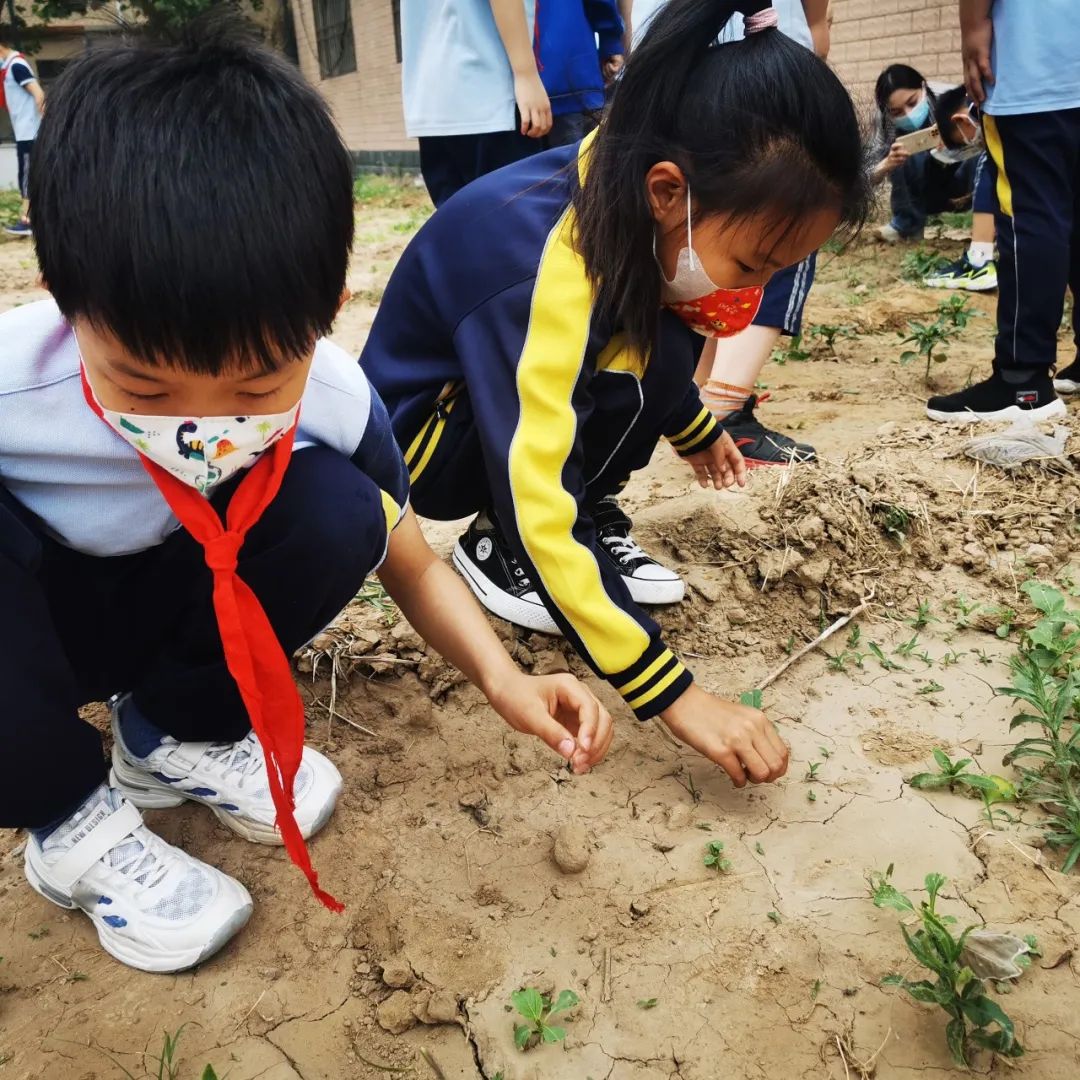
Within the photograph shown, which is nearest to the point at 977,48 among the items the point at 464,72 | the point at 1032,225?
the point at 1032,225

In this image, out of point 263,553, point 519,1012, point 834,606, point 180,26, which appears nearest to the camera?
point 180,26

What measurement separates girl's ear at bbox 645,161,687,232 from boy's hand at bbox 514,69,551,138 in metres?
1.34

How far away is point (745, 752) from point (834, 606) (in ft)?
2.33

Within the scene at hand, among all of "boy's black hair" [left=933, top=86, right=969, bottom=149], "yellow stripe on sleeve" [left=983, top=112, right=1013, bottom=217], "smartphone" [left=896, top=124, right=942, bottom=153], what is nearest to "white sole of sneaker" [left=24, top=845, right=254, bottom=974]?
"yellow stripe on sleeve" [left=983, top=112, right=1013, bottom=217]

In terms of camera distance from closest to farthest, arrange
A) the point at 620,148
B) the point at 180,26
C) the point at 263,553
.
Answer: the point at 180,26 → the point at 263,553 → the point at 620,148

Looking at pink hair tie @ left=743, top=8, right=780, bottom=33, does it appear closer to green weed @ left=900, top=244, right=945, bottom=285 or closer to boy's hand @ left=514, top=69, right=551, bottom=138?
boy's hand @ left=514, top=69, right=551, bottom=138

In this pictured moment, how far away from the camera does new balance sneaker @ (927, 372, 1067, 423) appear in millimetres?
2754

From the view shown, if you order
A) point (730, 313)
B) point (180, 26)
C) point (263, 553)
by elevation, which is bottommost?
point (263, 553)

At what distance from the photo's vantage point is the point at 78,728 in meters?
1.26

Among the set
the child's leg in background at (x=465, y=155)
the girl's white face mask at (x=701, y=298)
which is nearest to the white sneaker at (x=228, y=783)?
the girl's white face mask at (x=701, y=298)

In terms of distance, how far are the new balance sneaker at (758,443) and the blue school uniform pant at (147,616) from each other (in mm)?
1411

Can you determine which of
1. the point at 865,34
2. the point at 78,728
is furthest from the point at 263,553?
the point at 865,34

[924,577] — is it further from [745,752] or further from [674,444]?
[745,752]

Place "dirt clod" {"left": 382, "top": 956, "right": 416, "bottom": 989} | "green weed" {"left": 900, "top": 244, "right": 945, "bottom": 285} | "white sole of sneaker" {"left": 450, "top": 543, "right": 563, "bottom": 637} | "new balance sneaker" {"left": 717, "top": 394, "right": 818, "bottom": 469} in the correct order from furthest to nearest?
"green weed" {"left": 900, "top": 244, "right": 945, "bottom": 285}
"new balance sneaker" {"left": 717, "top": 394, "right": 818, "bottom": 469}
"white sole of sneaker" {"left": 450, "top": 543, "right": 563, "bottom": 637}
"dirt clod" {"left": 382, "top": 956, "right": 416, "bottom": 989}
